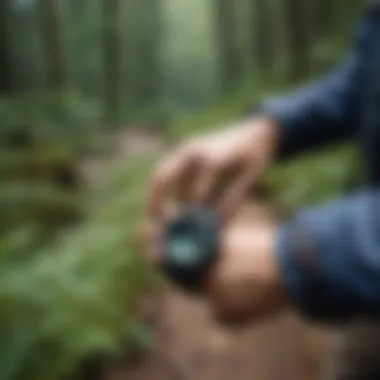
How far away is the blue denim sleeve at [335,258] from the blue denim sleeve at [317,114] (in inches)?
8.0

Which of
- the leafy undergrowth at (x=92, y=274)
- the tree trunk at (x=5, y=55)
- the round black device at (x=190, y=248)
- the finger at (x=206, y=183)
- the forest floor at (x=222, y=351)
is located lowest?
the forest floor at (x=222, y=351)

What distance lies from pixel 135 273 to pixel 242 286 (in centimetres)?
70

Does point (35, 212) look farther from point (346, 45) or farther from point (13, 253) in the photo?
point (346, 45)

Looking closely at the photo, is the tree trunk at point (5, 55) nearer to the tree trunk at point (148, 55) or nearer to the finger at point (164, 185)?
the tree trunk at point (148, 55)

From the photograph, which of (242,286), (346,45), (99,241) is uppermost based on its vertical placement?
(242,286)

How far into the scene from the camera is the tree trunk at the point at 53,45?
1.10m

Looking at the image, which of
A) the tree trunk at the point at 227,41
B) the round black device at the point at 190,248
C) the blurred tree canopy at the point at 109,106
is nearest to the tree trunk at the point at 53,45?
the blurred tree canopy at the point at 109,106

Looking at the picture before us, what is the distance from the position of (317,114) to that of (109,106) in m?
0.59

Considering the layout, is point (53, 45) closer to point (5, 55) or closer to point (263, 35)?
point (5, 55)

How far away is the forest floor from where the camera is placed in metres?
1.06

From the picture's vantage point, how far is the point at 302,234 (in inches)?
16.8

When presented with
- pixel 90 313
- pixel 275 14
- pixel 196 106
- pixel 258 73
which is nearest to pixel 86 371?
pixel 90 313

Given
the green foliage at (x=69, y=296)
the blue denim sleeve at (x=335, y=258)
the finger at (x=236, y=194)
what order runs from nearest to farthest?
the blue denim sleeve at (x=335, y=258), the finger at (x=236, y=194), the green foliage at (x=69, y=296)

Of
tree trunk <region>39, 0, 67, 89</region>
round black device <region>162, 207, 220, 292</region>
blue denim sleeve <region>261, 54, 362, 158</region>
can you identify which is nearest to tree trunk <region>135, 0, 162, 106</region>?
tree trunk <region>39, 0, 67, 89</region>
